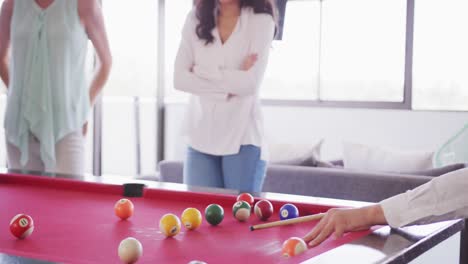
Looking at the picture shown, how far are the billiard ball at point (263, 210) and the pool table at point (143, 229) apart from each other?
0.02 metres

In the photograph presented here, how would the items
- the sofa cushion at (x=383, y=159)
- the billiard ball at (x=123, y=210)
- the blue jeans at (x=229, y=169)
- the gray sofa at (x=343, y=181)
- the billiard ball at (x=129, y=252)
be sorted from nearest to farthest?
1. the billiard ball at (x=129, y=252)
2. the billiard ball at (x=123, y=210)
3. the blue jeans at (x=229, y=169)
4. the gray sofa at (x=343, y=181)
5. the sofa cushion at (x=383, y=159)

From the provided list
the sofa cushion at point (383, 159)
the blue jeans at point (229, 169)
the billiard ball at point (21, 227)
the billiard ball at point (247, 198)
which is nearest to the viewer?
the billiard ball at point (21, 227)

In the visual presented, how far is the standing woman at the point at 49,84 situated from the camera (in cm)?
263

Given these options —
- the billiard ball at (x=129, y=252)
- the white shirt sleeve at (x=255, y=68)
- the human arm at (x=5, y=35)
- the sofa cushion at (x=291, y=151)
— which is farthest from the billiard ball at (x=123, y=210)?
the sofa cushion at (x=291, y=151)

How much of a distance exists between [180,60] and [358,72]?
3912 millimetres

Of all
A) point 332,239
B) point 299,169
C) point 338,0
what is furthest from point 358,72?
point 332,239

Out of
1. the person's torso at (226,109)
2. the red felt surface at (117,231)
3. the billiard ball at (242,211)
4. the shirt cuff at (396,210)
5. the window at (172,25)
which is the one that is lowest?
the red felt surface at (117,231)

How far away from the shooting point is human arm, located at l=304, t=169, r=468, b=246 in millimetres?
1360

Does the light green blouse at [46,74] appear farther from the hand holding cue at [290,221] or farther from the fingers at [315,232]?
the fingers at [315,232]

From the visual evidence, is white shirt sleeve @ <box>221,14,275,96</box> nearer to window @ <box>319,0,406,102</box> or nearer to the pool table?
the pool table

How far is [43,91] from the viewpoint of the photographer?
266 centimetres

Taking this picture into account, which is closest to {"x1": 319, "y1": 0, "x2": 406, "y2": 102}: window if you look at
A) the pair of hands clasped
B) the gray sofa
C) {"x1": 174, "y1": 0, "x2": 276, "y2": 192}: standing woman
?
the gray sofa

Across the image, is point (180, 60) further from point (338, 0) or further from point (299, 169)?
point (338, 0)

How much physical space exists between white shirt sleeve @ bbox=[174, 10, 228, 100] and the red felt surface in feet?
2.23
